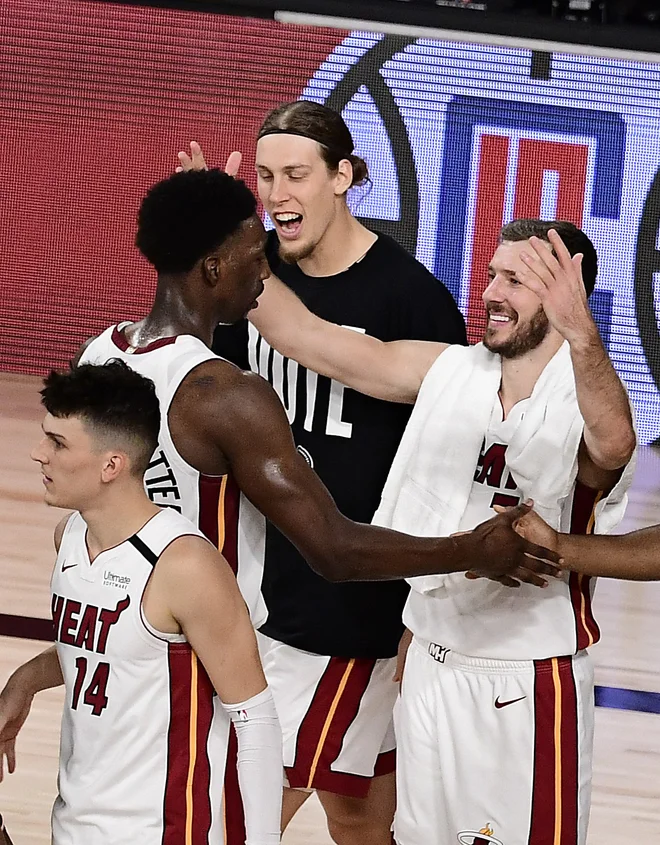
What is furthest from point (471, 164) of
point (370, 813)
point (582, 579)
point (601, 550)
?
point (601, 550)

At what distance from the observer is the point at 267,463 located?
2.31 metres

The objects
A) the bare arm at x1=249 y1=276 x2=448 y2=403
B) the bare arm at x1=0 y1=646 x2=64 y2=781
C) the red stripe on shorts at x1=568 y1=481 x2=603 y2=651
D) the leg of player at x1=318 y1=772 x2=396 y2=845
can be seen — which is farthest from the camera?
the leg of player at x1=318 y1=772 x2=396 y2=845

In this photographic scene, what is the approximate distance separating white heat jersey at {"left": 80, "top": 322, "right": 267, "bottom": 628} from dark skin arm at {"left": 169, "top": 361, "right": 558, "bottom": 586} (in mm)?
24

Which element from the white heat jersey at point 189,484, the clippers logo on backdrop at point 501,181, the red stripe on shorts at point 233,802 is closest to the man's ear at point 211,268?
the white heat jersey at point 189,484

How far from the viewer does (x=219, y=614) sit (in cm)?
209

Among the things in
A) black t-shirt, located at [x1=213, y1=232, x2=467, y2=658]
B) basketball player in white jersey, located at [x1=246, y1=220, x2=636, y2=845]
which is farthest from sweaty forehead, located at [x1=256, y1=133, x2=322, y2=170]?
basketball player in white jersey, located at [x1=246, y1=220, x2=636, y2=845]

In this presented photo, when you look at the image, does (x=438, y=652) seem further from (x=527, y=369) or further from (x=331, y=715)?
(x=527, y=369)

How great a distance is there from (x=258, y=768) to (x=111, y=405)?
23.9 inches

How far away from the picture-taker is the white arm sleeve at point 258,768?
2.12 meters

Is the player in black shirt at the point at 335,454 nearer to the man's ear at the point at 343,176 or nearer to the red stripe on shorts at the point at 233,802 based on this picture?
the man's ear at the point at 343,176

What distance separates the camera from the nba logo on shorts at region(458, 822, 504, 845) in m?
2.83

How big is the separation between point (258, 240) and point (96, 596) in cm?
76

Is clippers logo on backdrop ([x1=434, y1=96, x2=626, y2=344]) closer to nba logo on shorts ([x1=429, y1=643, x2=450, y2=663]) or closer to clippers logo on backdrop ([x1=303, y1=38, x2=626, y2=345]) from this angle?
clippers logo on backdrop ([x1=303, y1=38, x2=626, y2=345])

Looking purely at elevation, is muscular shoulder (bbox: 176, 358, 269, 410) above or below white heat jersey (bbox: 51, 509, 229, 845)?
above
